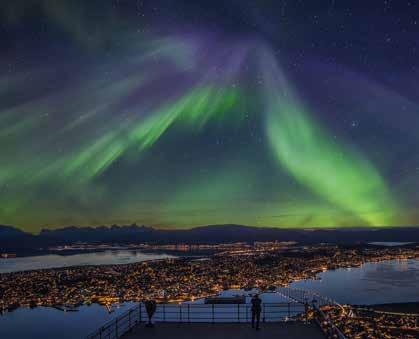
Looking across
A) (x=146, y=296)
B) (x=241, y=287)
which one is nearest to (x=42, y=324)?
(x=146, y=296)

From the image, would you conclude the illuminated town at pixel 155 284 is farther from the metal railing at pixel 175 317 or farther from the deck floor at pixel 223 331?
the deck floor at pixel 223 331

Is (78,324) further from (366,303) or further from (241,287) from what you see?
(366,303)

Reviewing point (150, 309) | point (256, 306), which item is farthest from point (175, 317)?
point (256, 306)

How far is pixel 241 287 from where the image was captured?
131m

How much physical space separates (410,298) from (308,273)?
61189 millimetres

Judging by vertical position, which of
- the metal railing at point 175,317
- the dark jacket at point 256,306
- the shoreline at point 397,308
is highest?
the dark jacket at point 256,306

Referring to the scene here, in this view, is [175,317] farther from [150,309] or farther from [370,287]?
[370,287]

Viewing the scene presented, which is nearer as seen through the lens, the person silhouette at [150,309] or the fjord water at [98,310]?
the person silhouette at [150,309]

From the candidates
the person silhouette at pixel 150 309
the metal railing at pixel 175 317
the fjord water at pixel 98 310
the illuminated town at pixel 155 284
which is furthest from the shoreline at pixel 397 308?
the person silhouette at pixel 150 309

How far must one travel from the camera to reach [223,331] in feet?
46.8

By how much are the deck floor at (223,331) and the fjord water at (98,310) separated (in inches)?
2754

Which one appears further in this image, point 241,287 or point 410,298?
point 241,287

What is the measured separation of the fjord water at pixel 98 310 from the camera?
86.6 meters

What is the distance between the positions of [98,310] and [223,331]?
108053 millimetres
